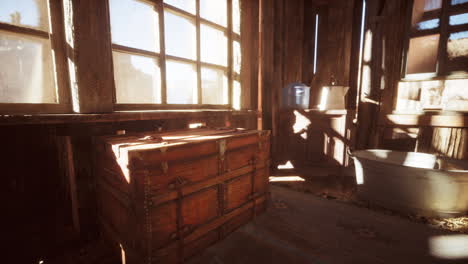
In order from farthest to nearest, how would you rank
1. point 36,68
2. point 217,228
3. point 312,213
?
point 312,213
point 217,228
point 36,68

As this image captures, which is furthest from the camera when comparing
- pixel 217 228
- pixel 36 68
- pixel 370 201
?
pixel 370 201

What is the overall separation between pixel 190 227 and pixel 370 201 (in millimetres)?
2683

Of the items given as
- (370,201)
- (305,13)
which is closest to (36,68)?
(370,201)

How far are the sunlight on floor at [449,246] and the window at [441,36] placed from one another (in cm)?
345

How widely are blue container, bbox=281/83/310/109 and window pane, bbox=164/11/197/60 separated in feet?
8.10

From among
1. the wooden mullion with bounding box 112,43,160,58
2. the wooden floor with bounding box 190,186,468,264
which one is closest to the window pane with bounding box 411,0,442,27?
the wooden floor with bounding box 190,186,468,264

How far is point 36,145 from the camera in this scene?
1856 millimetres

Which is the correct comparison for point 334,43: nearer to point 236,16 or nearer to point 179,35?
point 236,16

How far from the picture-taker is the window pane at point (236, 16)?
3.81 meters

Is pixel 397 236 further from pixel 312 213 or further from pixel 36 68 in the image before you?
pixel 36 68

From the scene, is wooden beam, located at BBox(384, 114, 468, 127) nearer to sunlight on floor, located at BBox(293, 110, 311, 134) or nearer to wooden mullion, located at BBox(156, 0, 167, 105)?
sunlight on floor, located at BBox(293, 110, 311, 134)

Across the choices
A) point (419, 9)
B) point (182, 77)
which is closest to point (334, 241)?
point (182, 77)

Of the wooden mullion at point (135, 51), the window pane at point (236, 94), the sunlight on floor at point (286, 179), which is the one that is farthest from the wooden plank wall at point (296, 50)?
the wooden mullion at point (135, 51)

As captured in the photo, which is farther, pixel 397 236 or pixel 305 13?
pixel 305 13
